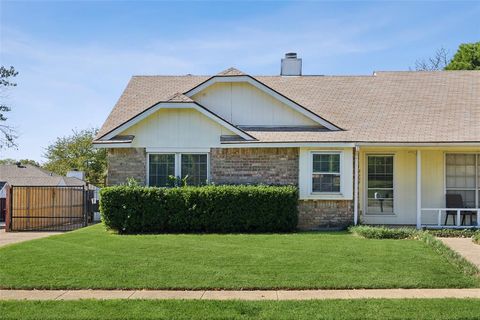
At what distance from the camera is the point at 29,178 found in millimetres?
35281

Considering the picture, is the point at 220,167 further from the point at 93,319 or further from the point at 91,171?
the point at 91,171

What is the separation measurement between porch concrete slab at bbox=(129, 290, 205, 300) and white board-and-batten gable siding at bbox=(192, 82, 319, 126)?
10.5m

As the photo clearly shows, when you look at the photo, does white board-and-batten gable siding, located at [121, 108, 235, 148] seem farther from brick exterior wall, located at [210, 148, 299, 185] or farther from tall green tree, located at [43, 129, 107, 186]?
tall green tree, located at [43, 129, 107, 186]

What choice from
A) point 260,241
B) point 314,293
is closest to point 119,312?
point 314,293

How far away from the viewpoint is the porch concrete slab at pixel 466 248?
36.6 feet

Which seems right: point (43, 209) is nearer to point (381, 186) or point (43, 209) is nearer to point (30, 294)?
point (381, 186)

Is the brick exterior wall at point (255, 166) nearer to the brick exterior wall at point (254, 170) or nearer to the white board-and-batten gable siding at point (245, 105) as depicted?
the brick exterior wall at point (254, 170)

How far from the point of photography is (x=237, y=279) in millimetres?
9227

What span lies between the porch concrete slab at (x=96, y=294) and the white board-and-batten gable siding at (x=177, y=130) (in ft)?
29.2

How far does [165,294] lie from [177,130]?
934cm

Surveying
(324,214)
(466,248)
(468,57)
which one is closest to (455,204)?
(324,214)

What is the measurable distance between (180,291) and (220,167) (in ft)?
28.7

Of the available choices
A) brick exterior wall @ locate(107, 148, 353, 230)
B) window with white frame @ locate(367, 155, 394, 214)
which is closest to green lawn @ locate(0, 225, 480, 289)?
brick exterior wall @ locate(107, 148, 353, 230)

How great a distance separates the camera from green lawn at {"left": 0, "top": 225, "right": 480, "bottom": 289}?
9.04 m
